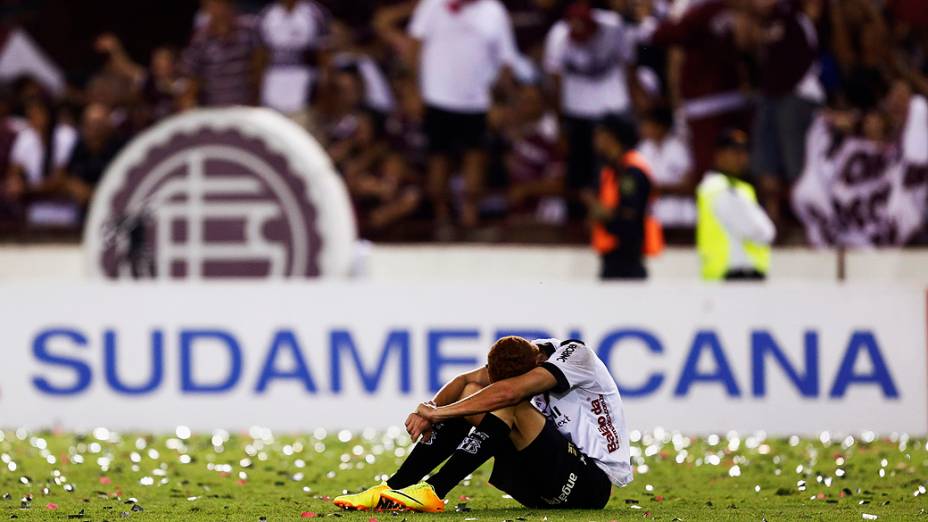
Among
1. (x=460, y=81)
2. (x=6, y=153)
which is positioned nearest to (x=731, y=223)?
(x=460, y=81)

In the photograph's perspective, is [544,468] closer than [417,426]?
No

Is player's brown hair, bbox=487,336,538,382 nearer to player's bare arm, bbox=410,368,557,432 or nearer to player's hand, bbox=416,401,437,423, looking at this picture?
player's bare arm, bbox=410,368,557,432

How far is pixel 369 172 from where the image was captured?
1413cm

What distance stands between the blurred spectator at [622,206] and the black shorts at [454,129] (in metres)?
1.43

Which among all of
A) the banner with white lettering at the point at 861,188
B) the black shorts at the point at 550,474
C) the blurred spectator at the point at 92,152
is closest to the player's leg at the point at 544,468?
the black shorts at the point at 550,474

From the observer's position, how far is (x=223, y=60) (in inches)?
565

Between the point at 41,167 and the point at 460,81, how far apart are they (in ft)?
12.3

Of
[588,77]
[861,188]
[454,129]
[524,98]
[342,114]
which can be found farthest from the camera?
[342,114]

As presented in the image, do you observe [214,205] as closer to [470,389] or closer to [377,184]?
[377,184]

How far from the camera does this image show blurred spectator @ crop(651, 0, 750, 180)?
44.4 feet

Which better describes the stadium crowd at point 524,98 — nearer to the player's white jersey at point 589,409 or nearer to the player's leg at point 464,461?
the player's white jersey at point 589,409

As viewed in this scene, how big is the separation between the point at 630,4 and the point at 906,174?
99.0 inches

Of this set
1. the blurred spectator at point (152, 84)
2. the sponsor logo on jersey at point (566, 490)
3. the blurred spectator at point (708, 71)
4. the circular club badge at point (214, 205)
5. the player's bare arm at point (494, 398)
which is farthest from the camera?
the blurred spectator at point (152, 84)

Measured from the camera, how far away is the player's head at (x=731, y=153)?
11805mm
